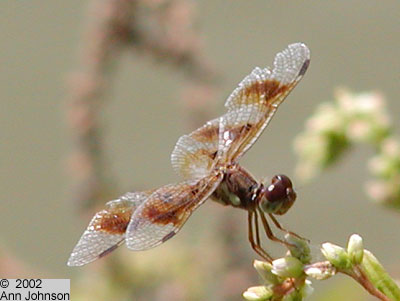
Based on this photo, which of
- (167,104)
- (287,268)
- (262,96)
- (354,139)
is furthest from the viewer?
(167,104)

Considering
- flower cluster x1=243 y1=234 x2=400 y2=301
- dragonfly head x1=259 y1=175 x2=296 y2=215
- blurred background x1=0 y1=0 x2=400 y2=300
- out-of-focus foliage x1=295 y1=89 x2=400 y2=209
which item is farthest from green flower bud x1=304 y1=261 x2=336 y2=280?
blurred background x1=0 y1=0 x2=400 y2=300

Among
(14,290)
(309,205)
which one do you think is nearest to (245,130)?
(14,290)

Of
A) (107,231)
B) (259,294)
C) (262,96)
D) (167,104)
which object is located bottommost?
(259,294)

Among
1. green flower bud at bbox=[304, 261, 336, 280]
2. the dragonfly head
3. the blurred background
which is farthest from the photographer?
the blurred background

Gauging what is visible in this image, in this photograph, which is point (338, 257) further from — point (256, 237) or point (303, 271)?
point (256, 237)

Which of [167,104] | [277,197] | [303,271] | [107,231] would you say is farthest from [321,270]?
[167,104]

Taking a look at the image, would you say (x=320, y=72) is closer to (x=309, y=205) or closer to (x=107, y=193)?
(x=309, y=205)

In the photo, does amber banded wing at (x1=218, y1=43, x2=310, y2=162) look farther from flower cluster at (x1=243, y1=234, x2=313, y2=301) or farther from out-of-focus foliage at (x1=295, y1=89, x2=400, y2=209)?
out-of-focus foliage at (x1=295, y1=89, x2=400, y2=209)

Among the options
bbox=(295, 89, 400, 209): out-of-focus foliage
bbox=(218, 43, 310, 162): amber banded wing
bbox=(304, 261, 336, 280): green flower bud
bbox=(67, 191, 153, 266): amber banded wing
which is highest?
bbox=(295, 89, 400, 209): out-of-focus foliage
